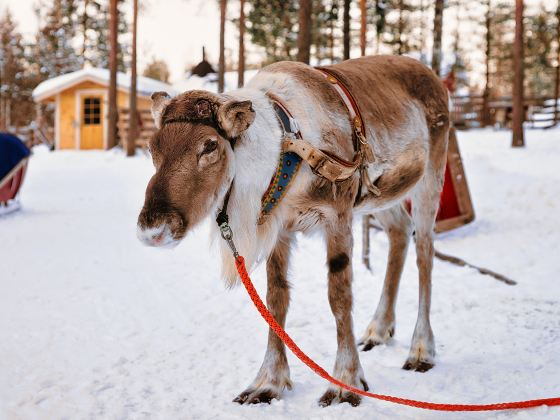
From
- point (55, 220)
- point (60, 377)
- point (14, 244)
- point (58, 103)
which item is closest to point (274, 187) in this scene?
point (60, 377)

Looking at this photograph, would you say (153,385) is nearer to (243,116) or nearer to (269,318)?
(269,318)

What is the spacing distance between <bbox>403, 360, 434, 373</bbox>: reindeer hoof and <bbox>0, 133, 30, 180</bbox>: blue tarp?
833cm

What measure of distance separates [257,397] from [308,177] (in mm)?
1229

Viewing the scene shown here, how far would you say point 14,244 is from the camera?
741cm

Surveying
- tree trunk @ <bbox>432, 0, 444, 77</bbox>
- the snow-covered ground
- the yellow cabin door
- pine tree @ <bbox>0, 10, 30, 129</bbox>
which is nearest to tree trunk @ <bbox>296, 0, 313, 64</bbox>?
the snow-covered ground

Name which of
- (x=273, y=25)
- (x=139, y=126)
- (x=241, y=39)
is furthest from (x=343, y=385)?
(x=273, y=25)

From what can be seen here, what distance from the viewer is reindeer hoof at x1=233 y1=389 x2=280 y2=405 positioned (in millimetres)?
3018

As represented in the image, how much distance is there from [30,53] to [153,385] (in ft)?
166

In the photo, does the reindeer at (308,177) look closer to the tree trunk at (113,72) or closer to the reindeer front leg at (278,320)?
the reindeer front leg at (278,320)

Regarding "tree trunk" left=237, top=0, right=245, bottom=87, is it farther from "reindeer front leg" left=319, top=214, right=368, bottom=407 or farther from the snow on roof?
"reindeer front leg" left=319, top=214, right=368, bottom=407

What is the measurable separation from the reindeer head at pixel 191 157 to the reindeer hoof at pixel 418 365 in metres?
1.78

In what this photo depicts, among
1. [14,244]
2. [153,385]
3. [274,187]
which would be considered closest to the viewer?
[274,187]

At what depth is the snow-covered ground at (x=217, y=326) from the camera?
3.03m

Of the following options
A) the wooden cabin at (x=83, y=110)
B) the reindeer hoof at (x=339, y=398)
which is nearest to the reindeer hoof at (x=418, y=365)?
the reindeer hoof at (x=339, y=398)
